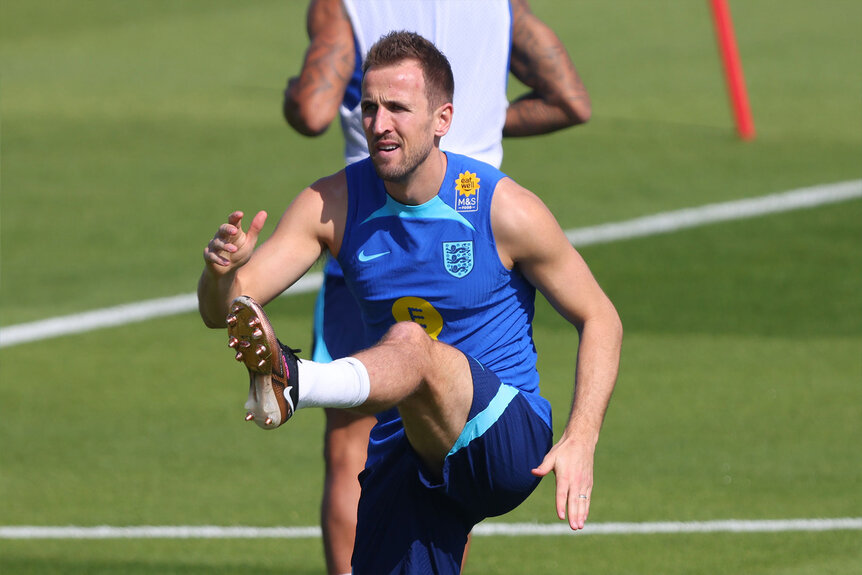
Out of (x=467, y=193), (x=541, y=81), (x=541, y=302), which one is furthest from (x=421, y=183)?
(x=541, y=302)

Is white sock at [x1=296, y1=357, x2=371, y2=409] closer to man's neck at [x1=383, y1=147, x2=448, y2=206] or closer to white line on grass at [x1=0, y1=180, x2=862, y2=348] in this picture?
man's neck at [x1=383, y1=147, x2=448, y2=206]

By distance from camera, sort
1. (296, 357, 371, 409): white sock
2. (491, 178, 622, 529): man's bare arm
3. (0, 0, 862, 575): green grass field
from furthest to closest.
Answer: (0, 0, 862, 575): green grass field
(491, 178, 622, 529): man's bare arm
(296, 357, 371, 409): white sock

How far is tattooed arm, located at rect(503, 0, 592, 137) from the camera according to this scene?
7250 millimetres

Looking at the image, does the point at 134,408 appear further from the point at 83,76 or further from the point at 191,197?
the point at 83,76

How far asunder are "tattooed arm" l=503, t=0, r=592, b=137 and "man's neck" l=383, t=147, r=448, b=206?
166 centimetres

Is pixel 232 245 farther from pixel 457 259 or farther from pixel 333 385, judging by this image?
pixel 457 259

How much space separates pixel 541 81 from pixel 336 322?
57.1 inches

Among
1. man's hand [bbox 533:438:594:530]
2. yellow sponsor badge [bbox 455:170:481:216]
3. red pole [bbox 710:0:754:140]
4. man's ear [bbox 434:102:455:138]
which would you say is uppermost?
man's ear [bbox 434:102:455:138]

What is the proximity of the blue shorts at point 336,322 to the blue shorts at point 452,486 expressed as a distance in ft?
3.37

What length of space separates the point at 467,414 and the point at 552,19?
783 inches

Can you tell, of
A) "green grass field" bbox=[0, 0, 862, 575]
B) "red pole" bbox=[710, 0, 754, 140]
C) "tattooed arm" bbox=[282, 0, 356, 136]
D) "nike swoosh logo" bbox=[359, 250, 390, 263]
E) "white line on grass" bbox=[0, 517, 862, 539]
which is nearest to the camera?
"nike swoosh logo" bbox=[359, 250, 390, 263]

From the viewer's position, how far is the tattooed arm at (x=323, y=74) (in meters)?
6.91

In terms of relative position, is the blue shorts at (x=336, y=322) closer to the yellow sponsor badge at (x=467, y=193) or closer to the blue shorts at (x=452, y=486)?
the blue shorts at (x=452, y=486)

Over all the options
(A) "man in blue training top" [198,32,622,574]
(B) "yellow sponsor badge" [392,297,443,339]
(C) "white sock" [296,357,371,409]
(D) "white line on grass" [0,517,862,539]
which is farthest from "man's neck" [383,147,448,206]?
(D) "white line on grass" [0,517,862,539]
